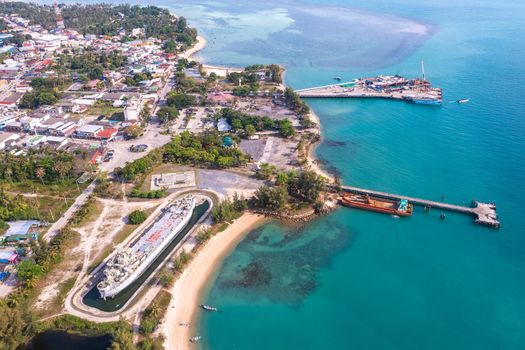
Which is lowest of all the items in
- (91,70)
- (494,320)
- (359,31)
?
(494,320)

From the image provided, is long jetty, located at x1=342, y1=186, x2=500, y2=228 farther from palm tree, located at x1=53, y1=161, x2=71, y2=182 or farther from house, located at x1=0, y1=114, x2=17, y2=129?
house, located at x1=0, y1=114, x2=17, y2=129

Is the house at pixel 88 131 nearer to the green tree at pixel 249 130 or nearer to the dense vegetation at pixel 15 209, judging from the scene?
the dense vegetation at pixel 15 209

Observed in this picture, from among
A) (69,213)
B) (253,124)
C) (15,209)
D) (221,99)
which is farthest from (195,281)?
(221,99)

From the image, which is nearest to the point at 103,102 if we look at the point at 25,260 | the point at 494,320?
the point at 25,260

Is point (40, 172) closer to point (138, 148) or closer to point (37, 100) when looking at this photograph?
point (138, 148)

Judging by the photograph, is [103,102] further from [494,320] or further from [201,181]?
[494,320]
